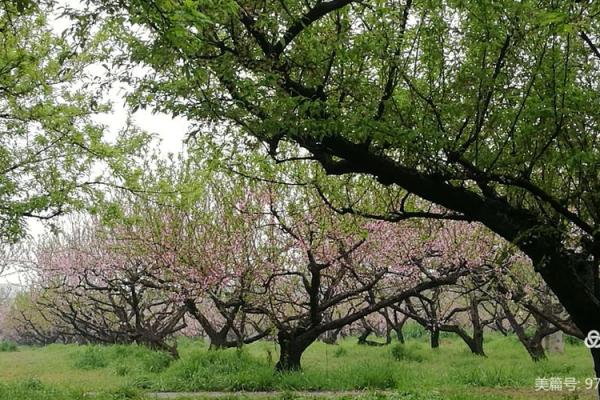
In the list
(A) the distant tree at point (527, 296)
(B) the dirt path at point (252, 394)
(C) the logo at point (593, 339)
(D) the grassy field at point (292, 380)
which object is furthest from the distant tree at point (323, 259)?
(C) the logo at point (593, 339)

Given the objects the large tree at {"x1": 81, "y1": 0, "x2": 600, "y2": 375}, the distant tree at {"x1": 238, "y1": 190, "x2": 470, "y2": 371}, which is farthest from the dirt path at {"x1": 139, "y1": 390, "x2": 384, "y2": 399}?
the large tree at {"x1": 81, "y1": 0, "x2": 600, "y2": 375}

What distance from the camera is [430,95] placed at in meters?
5.98

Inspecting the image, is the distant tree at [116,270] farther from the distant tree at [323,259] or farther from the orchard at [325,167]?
the distant tree at [323,259]

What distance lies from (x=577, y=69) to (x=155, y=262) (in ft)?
43.6

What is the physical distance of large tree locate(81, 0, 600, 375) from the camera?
5168mm

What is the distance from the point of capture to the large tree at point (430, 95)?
203 inches

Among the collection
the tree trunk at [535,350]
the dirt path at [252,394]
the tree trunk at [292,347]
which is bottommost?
the dirt path at [252,394]

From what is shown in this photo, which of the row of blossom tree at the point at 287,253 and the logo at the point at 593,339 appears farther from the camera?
the row of blossom tree at the point at 287,253

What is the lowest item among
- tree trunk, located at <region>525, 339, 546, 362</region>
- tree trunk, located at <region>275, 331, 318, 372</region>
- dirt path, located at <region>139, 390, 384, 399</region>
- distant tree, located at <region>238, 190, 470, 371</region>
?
dirt path, located at <region>139, 390, 384, 399</region>

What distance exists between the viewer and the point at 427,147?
550cm

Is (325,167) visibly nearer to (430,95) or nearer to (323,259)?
(430,95)

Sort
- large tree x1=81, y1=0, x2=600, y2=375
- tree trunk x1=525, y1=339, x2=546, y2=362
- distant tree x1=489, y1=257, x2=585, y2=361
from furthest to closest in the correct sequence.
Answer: tree trunk x1=525, y1=339, x2=546, y2=362, distant tree x1=489, y1=257, x2=585, y2=361, large tree x1=81, y1=0, x2=600, y2=375

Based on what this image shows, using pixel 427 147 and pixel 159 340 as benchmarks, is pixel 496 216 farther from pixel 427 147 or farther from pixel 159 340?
pixel 159 340

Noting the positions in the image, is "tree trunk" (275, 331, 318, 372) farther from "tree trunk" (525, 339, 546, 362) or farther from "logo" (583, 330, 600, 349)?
"tree trunk" (525, 339, 546, 362)
